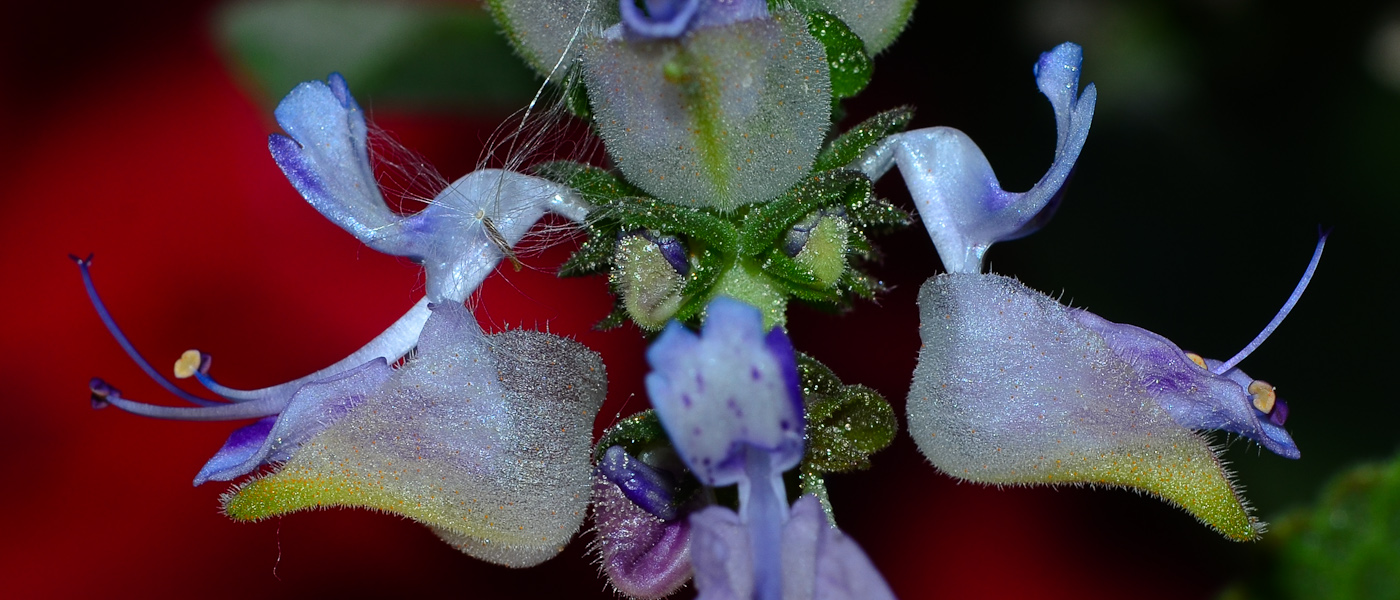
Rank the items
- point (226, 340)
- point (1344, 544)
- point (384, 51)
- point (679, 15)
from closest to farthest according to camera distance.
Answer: point (679, 15), point (1344, 544), point (384, 51), point (226, 340)

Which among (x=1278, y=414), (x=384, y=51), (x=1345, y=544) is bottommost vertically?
(x=1345, y=544)

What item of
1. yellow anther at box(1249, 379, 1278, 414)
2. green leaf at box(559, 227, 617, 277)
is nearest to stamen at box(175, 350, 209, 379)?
green leaf at box(559, 227, 617, 277)

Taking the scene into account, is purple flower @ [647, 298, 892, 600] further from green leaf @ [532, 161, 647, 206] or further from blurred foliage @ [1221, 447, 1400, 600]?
blurred foliage @ [1221, 447, 1400, 600]

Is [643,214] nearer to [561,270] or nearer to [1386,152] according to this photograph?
[561,270]

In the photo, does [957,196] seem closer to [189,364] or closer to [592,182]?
[592,182]

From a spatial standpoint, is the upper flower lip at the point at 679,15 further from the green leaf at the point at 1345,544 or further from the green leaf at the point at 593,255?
the green leaf at the point at 1345,544

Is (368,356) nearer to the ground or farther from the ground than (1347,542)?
farther from the ground

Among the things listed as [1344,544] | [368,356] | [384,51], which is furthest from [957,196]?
[384,51]

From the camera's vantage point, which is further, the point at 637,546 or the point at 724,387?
the point at 637,546
